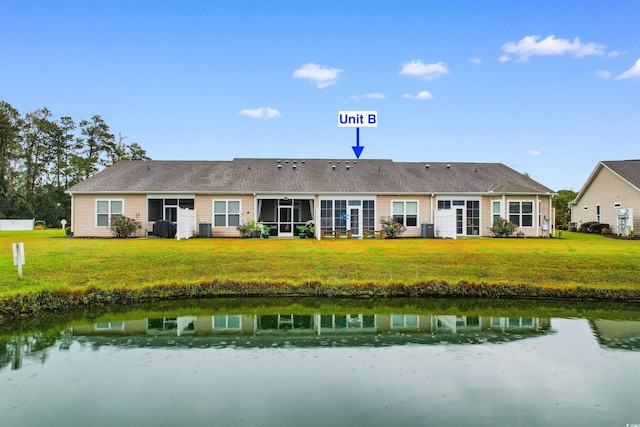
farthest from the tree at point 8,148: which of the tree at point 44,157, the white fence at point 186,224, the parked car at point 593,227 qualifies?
the parked car at point 593,227

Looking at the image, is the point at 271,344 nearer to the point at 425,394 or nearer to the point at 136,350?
the point at 136,350

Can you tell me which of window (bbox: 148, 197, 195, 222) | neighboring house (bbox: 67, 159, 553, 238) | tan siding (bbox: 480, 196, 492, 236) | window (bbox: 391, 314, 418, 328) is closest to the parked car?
neighboring house (bbox: 67, 159, 553, 238)

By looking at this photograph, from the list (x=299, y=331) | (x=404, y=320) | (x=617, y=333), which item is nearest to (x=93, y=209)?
(x=299, y=331)

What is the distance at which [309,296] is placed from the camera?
12586 millimetres

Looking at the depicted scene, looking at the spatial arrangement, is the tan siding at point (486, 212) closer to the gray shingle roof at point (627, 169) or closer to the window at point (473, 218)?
the window at point (473, 218)

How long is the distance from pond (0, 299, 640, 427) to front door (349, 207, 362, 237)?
12.1m

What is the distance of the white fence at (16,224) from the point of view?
121 ft

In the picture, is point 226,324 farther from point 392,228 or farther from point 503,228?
point 503,228

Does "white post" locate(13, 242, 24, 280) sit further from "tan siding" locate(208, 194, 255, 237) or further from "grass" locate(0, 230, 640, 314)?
"tan siding" locate(208, 194, 255, 237)

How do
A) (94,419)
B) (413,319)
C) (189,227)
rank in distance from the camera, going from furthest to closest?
(189,227) → (413,319) → (94,419)

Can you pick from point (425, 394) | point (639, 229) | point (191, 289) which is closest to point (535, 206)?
point (639, 229)

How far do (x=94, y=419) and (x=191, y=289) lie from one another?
703 cm

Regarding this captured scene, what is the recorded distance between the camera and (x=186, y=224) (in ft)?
71.1

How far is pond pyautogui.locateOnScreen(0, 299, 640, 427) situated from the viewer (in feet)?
18.2
